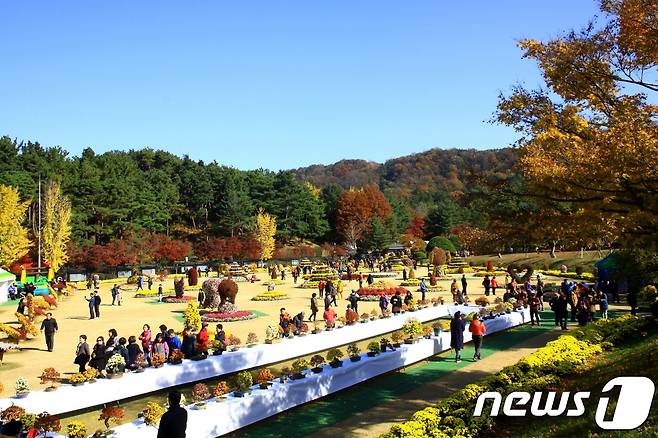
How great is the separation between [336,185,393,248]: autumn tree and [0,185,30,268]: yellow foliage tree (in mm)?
51294

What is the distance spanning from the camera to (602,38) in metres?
10.7

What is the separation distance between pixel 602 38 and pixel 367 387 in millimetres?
9846

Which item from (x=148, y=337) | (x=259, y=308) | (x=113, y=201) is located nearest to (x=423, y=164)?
(x=113, y=201)

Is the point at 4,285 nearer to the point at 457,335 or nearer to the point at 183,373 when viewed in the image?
the point at 183,373

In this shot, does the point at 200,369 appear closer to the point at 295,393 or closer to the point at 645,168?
the point at 295,393

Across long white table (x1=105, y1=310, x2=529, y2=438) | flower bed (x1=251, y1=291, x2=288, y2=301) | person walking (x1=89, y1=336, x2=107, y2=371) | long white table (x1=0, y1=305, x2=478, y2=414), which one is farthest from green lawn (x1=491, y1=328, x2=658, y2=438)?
flower bed (x1=251, y1=291, x2=288, y2=301)

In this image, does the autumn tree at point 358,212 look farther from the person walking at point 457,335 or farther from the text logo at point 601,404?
the text logo at point 601,404

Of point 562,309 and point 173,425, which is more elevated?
point 173,425

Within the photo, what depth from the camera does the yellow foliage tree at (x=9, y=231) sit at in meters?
47.9

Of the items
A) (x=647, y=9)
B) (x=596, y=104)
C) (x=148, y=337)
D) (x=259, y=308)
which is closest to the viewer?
(x=647, y=9)

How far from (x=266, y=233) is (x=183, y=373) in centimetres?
6787

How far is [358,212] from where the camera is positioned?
311 feet

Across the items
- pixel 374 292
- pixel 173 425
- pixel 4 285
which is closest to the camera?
pixel 173 425

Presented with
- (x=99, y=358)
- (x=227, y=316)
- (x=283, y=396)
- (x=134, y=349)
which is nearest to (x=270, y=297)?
(x=227, y=316)
